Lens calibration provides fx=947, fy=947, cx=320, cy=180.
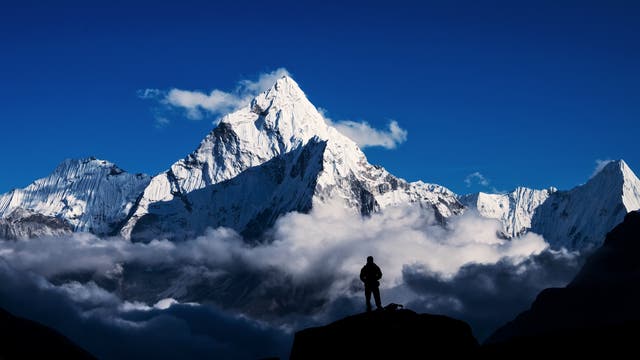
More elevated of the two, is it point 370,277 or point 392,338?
point 370,277

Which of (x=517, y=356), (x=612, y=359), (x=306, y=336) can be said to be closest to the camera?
(x=612, y=359)

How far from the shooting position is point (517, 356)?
58344 mm

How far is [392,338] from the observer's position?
5891 cm

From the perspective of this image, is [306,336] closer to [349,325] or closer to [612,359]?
[349,325]

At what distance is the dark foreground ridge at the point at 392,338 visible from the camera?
58500 millimetres

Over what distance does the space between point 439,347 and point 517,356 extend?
15.7 feet

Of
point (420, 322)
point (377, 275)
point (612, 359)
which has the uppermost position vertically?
point (377, 275)

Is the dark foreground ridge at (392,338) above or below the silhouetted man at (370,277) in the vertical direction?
below

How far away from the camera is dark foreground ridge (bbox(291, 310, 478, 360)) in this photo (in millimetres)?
58500

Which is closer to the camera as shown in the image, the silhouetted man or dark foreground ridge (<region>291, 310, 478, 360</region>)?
dark foreground ridge (<region>291, 310, 478, 360</region>)

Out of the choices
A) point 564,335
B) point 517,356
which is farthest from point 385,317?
point 564,335

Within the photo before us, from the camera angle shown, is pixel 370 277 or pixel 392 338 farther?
pixel 370 277

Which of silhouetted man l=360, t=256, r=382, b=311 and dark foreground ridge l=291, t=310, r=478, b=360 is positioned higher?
silhouetted man l=360, t=256, r=382, b=311

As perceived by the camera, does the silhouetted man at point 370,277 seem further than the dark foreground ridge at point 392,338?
Yes
